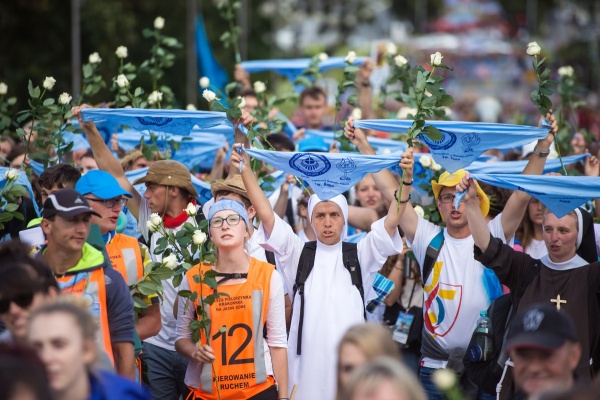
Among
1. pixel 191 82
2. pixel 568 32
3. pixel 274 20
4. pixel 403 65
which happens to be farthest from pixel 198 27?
pixel 568 32

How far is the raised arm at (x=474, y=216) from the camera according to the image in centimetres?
709

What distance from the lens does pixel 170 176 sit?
8.21 metres

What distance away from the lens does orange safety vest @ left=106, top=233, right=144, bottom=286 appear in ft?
22.9

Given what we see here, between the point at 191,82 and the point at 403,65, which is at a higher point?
the point at 191,82

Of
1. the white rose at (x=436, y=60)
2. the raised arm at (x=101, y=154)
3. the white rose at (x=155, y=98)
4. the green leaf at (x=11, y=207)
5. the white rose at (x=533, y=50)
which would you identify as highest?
the white rose at (x=155, y=98)

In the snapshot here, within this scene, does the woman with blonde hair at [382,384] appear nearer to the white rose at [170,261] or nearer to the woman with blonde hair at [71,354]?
the woman with blonde hair at [71,354]

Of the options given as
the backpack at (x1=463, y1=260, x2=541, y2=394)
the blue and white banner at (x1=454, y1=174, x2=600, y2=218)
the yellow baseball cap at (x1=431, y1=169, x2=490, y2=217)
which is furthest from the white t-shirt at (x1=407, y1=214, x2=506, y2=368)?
the blue and white banner at (x1=454, y1=174, x2=600, y2=218)

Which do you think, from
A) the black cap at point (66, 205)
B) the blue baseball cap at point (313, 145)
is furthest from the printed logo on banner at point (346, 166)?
the black cap at point (66, 205)

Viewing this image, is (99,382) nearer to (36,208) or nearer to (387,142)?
(36,208)

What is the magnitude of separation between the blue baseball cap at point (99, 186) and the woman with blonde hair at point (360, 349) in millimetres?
2605

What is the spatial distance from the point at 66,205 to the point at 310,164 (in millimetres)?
2131

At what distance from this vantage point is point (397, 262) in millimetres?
8867

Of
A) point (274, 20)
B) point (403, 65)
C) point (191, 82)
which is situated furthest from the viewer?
point (274, 20)

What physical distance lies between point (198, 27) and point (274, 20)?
25.4 m
